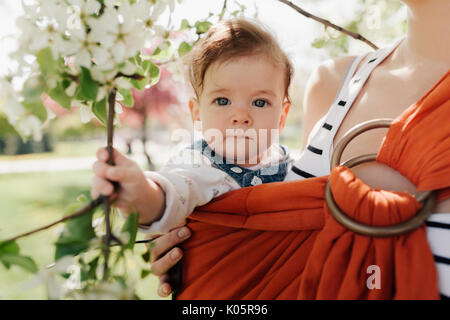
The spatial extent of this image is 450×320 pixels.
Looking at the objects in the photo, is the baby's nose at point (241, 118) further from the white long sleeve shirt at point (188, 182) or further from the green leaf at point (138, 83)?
the green leaf at point (138, 83)

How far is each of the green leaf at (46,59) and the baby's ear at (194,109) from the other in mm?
758

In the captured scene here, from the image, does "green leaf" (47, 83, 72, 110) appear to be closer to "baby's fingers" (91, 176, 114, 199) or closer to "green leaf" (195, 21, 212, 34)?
"baby's fingers" (91, 176, 114, 199)

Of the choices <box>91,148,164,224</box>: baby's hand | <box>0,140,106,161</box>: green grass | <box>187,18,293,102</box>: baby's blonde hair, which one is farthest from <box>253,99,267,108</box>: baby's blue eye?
<box>0,140,106,161</box>: green grass

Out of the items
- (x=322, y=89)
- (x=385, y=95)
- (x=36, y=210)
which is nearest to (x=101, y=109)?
→ (x=385, y=95)

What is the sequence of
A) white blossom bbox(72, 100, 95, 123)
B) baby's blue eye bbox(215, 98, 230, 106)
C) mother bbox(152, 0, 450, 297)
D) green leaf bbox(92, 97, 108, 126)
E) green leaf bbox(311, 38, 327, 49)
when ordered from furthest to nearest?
1. green leaf bbox(311, 38, 327, 49)
2. baby's blue eye bbox(215, 98, 230, 106)
3. mother bbox(152, 0, 450, 297)
4. white blossom bbox(72, 100, 95, 123)
5. green leaf bbox(92, 97, 108, 126)

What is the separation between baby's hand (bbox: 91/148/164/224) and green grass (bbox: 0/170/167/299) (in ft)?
8.47

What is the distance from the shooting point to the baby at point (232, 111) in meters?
1.17

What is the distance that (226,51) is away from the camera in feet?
4.18

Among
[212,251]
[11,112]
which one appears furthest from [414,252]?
[11,112]

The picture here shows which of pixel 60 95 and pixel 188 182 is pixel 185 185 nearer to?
pixel 188 182

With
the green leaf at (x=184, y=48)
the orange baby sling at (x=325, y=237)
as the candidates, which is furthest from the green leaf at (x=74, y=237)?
the green leaf at (x=184, y=48)

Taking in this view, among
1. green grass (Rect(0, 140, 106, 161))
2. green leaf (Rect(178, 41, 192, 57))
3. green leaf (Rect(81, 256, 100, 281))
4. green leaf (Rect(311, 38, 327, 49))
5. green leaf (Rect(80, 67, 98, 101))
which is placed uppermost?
green leaf (Rect(311, 38, 327, 49))

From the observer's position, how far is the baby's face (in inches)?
48.7
